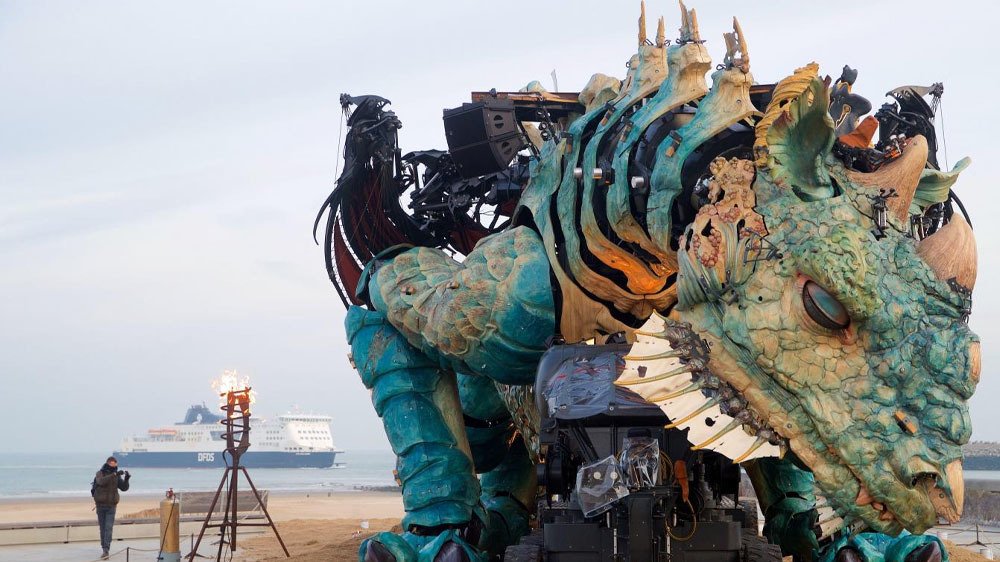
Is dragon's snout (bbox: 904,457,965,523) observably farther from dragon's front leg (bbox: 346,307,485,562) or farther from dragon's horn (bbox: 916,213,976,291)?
dragon's front leg (bbox: 346,307,485,562)

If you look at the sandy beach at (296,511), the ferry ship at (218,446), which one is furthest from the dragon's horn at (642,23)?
the ferry ship at (218,446)

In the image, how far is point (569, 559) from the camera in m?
8.05

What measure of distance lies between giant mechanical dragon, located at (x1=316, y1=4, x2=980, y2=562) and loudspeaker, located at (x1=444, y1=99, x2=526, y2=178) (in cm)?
17

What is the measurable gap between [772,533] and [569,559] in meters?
3.52

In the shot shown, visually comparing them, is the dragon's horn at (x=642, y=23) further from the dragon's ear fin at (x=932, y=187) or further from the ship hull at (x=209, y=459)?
the ship hull at (x=209, y=459)

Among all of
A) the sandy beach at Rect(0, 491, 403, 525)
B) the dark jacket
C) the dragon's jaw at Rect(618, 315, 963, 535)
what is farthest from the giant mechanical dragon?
the sandy beach at Rect(0, 491, 403, 525)

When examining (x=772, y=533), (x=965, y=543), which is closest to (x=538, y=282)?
(x=772, y=533)

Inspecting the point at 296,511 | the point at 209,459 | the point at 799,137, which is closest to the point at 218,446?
the point at 209,459

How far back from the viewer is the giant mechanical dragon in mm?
6844

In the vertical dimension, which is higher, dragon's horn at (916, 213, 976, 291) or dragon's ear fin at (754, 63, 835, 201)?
dragon's ear fin at (754, 63, 835, 201)

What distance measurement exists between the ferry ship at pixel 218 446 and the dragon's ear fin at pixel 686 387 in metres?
84.5

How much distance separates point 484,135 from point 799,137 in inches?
165

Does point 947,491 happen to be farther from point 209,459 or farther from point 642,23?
point 209,459

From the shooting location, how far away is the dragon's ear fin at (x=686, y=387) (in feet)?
23.0
